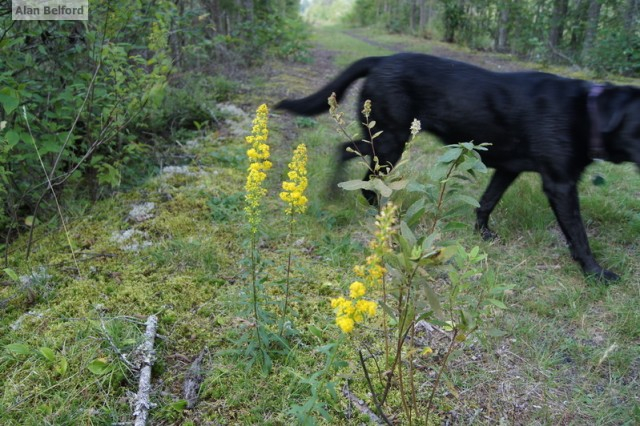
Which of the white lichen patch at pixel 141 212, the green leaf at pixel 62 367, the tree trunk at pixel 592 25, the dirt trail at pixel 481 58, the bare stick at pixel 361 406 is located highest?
the tree trunk at pixel 592 25

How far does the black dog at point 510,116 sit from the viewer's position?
2480 mm

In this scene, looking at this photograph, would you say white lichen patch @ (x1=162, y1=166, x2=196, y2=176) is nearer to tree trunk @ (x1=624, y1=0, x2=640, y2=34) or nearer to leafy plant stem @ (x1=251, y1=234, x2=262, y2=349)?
leafy plant stem @ (x1=251, y1=234, x2=262, y2=349)

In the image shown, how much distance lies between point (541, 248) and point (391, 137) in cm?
128

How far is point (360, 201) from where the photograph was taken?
139 centimetres

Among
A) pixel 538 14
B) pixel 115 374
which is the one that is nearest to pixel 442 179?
pixel 115 374

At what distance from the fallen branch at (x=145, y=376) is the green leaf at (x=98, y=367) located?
132mm

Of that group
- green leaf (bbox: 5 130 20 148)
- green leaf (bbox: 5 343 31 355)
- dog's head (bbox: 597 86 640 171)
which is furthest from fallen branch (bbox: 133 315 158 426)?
dog's head (bbox: 597 86 640 171)

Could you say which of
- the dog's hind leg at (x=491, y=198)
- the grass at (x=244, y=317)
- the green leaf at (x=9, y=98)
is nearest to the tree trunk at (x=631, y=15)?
the grass at (x=244, y=317)

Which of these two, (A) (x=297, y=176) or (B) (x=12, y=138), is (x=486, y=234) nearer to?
(A) (x=297, y=176)

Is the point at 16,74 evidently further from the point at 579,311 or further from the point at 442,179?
the point at 579,311

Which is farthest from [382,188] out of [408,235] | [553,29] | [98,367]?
[553,29]

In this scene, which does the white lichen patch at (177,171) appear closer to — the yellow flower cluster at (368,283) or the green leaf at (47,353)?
the green leaf at (47,353)

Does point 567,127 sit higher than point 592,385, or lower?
higher

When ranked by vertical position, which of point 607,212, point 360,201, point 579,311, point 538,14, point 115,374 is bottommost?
point 115,374
